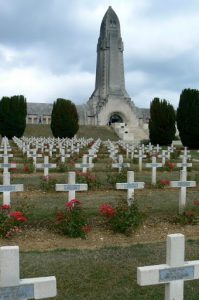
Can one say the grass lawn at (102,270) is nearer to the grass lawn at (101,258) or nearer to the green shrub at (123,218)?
the grass lawn at (101,258)

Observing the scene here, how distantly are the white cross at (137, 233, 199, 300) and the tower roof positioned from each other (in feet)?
207

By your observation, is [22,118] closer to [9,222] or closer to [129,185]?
[129,185]

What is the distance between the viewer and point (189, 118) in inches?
1185

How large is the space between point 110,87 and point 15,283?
6060 centimetres

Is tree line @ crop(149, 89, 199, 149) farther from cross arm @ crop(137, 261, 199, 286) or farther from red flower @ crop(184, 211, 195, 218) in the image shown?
cross arm @ crop(137, 261, 199, 286)

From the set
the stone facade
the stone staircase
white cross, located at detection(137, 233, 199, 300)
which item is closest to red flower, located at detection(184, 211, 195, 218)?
white cross, located at detection(137, 233, 199, 300)

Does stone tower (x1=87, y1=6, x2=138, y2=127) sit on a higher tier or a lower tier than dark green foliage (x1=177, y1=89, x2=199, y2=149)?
higher

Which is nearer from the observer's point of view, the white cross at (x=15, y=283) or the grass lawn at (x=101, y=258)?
the white cross at (x=15, y=283)

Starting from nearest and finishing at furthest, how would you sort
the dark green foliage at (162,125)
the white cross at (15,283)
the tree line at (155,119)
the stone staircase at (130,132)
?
1. the white cross at (15,283)
2. the tree line at (155,119)
3. the dark green foliage at (162,125)
4. the stone staircase at (130,132)

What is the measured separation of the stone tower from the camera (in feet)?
204

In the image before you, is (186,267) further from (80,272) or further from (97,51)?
(97,51)

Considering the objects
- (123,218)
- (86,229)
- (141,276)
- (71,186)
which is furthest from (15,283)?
(71,186)

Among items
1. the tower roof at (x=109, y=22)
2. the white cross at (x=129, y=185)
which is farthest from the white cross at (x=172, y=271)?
the tower roof at (x=109, y=22)

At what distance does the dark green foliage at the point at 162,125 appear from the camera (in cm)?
3266
